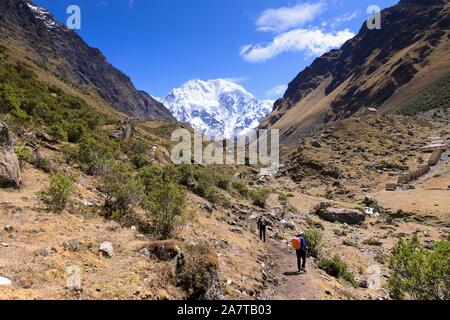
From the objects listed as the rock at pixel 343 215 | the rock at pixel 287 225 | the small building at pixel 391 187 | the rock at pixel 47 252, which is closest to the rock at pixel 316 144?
the small building at pixel 391 187

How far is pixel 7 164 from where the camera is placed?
1238 centimetres

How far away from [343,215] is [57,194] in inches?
1043

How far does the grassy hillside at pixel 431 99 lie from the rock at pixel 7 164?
10067 cm

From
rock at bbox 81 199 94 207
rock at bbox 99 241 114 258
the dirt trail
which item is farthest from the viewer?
rock at bbox 81 199 94 207

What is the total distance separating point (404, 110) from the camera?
105 m

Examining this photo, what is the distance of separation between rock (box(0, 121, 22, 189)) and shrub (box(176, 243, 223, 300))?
26.1 feet

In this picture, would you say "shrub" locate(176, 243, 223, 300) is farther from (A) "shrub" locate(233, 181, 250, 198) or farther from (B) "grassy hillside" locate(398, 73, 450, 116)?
(B) "grassy hillside" locate(398, 73, 450, 116)

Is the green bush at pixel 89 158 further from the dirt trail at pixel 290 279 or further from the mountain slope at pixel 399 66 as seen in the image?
the mountain slope at pixel 399 66

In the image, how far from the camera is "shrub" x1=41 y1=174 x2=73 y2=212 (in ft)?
39.1

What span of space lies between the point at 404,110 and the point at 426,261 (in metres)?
110

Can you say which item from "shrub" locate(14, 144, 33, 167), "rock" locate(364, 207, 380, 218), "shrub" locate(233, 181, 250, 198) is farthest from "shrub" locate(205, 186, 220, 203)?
"rock" locate(364, 207, 380, 218)
